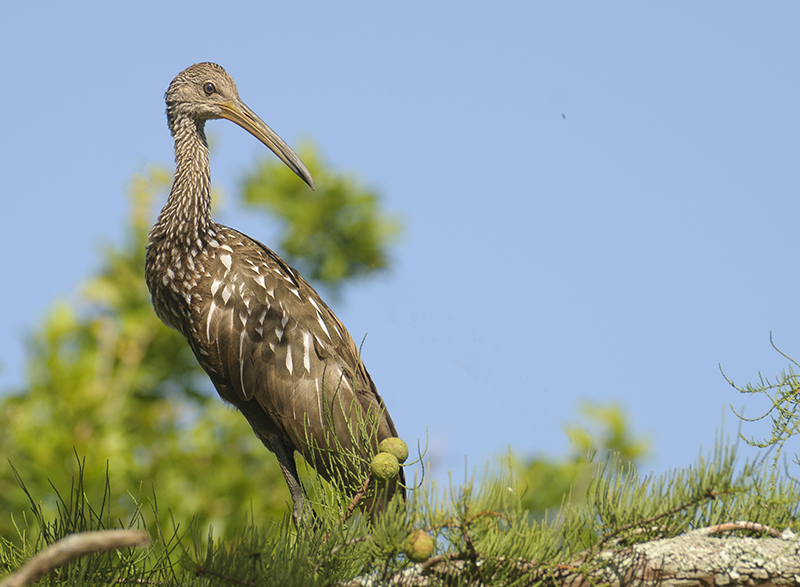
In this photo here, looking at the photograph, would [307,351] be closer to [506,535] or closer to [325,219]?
[506,535]

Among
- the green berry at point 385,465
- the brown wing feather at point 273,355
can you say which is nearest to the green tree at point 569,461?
the brown wing feather at point 273,355

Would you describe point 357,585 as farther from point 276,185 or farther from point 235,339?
point 276,185

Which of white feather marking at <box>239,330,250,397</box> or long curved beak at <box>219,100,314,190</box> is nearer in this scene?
white feather marking at <box>239,330,250,397</box>

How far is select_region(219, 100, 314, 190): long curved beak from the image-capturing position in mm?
4734

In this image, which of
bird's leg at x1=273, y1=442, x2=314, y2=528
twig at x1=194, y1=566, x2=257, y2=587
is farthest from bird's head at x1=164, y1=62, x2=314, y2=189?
twig at x1=194, y1=566, x2=257, y2=587

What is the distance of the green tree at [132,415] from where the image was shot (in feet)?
19.7

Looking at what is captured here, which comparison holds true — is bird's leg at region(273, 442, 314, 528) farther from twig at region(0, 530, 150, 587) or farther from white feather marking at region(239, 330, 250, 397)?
twig at region(0, 530, 150, 587)

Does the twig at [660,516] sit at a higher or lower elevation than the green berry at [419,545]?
higher

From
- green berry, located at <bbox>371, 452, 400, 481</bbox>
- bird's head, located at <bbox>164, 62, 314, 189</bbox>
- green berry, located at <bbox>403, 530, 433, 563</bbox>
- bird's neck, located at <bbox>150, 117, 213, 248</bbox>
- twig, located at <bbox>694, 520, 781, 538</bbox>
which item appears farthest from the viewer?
bird's head, located at <bbox>164, 62, 314, 189</bbox>

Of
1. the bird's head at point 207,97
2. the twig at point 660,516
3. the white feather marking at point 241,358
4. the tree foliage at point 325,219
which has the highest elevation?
the tree foliage at point 325,219

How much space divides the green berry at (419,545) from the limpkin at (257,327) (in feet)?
7.09

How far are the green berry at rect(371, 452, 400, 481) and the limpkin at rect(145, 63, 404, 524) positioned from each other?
2.02 m

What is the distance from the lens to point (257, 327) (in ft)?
14.1

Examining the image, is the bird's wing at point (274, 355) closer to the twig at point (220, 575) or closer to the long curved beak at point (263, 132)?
the long curved beak at point (263, 132)
